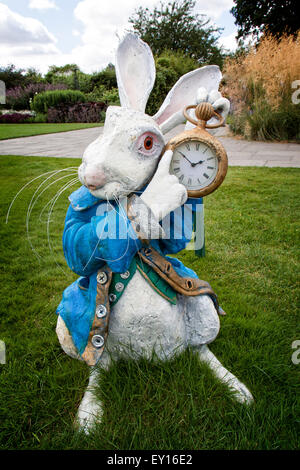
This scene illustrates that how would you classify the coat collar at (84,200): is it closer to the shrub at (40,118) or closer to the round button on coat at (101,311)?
the round button on coat at (101,311)

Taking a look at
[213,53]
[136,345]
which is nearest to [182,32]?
[213,53]

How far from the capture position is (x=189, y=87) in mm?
1517

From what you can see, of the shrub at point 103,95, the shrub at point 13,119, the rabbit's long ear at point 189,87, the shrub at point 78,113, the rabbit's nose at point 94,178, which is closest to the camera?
the rabbit's nose at point 94,178

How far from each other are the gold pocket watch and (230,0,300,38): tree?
2037 cm

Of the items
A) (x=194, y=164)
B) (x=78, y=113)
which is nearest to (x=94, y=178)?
(x=194, y=164)

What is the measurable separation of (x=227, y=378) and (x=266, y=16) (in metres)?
23.7

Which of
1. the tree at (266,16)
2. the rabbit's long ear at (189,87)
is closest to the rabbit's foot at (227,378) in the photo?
the rabbit's long ear at (189,87)

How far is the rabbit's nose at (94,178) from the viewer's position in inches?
49.5

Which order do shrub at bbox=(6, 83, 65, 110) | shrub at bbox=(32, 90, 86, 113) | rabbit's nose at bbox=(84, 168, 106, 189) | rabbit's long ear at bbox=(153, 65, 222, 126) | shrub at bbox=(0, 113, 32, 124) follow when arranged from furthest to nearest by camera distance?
1. shrub at bbox=(6, 83, 65, 110)
2. shrub at bbox=(32, 90, 86, 113)
3. shrub at bbox=(0, 113, 32, 124)
4. rabbit's long ear at bbox=(153, 65, 222, 126)
5. rabbit's nose at bbox=(84, 168, 106, 189)

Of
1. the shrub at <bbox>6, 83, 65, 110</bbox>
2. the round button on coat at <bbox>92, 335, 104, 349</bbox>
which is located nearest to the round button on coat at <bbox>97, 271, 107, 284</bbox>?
the round button on coat at <bbox>92, 335, 104, 349</bbox>

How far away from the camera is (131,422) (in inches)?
58.6

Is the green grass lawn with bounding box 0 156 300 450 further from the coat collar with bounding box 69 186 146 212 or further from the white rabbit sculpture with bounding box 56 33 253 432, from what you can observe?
the coat collar with bounding box 69 186 146 212

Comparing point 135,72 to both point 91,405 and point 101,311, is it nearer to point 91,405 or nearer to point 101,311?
point 101,311

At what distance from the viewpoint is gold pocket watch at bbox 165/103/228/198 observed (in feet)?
4.26
